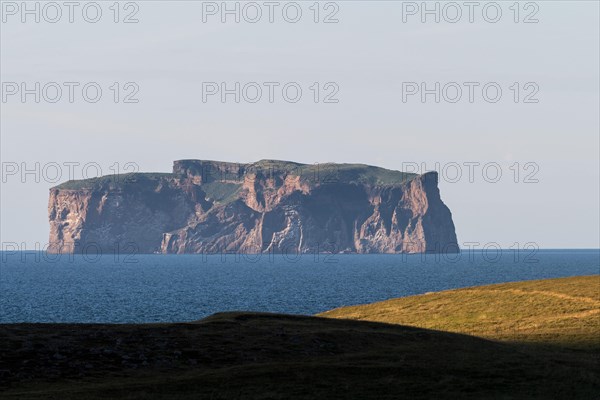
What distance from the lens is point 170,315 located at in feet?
422

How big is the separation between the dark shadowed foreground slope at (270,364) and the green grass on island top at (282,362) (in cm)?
5

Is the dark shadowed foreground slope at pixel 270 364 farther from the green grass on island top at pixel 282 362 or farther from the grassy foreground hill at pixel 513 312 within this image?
the grassy foreground hill at pixel 513 312

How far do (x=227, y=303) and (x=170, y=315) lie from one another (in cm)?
2467

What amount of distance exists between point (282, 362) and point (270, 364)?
3.01 ft

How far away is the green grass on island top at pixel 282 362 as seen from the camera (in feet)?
120

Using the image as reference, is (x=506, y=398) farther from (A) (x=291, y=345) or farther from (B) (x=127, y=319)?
(B) (x=127, y=319)

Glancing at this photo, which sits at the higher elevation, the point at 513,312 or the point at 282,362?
the point at 282,362

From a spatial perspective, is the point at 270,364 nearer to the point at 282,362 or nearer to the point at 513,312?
the point at 282,362

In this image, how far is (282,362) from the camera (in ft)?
137

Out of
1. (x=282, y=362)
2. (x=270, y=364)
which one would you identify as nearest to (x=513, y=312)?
(x=282, y=362)

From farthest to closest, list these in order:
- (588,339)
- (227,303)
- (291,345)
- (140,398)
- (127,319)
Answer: (227,303), (127,319), (588,339), (291,345), (140,398)

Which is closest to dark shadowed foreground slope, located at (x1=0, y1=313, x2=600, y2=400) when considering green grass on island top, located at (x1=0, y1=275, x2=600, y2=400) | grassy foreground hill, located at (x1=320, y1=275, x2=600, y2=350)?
green grass on island top, located at (x1=0, y1=275, x2=600, y2=400)

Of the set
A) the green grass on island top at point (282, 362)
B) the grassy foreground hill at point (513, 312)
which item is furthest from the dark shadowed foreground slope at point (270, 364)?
the grassy foreground hill at point (513, 312)

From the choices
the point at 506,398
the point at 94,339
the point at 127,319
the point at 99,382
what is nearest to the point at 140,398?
the point at 99,382
